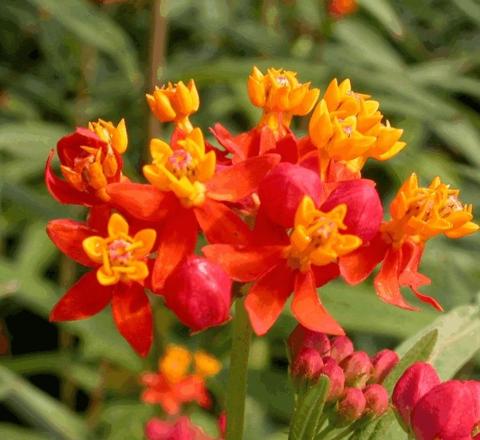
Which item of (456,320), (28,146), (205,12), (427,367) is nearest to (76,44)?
(205,12)

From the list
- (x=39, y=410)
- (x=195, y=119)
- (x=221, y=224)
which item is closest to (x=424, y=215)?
(x=221, y=224)

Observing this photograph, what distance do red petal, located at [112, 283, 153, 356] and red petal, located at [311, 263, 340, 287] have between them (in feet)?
0.89

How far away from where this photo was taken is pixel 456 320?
1.97 metres

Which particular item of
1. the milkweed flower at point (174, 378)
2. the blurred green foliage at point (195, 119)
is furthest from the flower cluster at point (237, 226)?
the milkweed flower at point (174, 378)

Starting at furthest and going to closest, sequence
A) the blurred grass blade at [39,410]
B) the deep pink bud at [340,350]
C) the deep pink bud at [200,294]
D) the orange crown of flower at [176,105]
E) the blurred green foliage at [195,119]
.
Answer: the blurred grass blade at [39,410] < the blurred green foliage at [195,119] < the orange crown of flower at [176,105] < the deep pink bud at [340,350] < the deep pink bud at [200,294]

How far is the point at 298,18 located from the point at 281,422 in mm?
1762

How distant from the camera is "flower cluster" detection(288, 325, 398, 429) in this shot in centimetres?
164

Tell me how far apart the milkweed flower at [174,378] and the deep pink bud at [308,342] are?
6.12ft

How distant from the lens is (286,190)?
1498 mm

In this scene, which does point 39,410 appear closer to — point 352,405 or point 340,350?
point 340,350

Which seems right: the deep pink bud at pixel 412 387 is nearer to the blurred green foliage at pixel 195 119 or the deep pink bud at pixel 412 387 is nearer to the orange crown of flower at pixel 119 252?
the orange crown of flower at pixel 119 252

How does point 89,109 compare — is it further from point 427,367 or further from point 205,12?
point 427,367

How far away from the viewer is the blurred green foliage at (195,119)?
10.6 ft

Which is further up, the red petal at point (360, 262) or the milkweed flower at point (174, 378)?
the red petal at point (360, 262)
